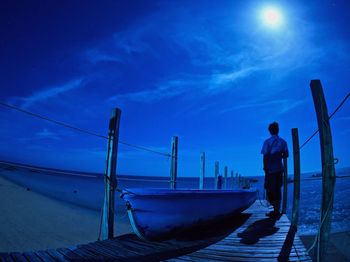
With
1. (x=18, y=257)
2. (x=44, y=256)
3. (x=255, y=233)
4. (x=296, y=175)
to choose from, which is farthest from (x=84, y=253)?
(x=296, y=175)

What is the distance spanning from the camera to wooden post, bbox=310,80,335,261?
2521mm

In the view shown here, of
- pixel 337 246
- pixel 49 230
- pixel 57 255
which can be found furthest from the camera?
pixel 49 230

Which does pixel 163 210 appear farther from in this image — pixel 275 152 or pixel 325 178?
pixel 275 152

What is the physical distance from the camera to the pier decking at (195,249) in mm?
2912

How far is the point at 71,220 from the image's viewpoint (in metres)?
16.6

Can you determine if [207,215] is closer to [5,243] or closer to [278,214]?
[278,214]

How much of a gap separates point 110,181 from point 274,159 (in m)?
3.72

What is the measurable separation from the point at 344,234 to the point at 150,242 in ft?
45.6

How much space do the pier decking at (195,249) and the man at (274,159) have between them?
1.20 m

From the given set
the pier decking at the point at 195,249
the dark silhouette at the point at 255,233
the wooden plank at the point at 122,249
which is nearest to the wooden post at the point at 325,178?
the pier decking at the point at 195,249

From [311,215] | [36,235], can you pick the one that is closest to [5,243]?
[36,235]

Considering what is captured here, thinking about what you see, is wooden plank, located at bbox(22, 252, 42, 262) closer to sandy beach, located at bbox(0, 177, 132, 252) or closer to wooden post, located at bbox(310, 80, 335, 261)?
wooden post, located at bbox(310, 80, 335, 261)

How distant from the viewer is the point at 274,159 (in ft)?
17.4

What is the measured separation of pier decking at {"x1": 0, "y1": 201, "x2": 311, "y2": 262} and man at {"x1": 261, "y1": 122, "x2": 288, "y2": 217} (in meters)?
1.20
